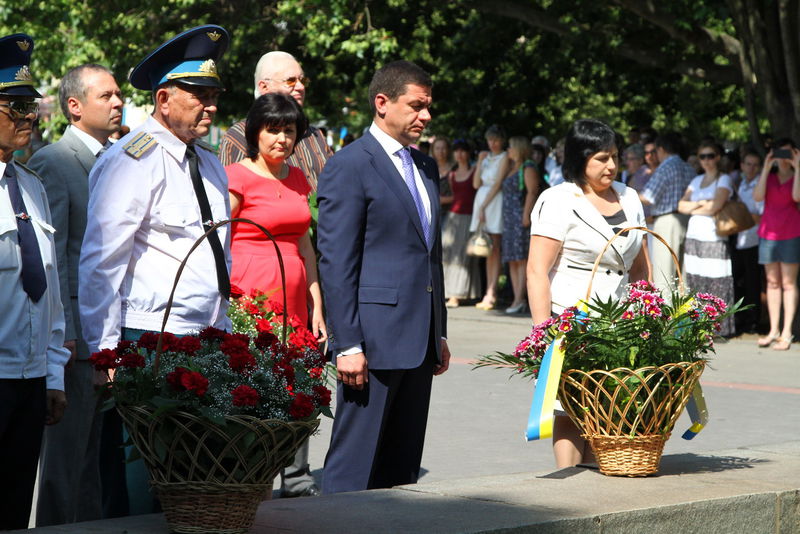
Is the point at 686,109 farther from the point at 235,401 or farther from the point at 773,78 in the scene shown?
the point at 235,401

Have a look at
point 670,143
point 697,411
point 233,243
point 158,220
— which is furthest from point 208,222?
point 670,143

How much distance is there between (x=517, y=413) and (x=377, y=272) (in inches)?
164

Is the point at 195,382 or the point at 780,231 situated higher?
the point at 780,231

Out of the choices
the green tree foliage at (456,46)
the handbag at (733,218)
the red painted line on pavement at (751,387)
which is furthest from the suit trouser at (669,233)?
the red painted line on pavement at (751,387)

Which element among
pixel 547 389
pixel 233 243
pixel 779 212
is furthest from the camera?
pixel 779 212

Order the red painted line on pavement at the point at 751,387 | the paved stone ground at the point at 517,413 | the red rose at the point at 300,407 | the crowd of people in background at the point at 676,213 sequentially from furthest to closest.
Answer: the crowd of people in background at the point at 676,213 < the red painted line on pavement at the point at 751,387 < the paved stone ground at the point at 517,413 < the red rose at the point at 300,407

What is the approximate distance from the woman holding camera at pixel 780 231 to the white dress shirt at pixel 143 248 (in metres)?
9.23

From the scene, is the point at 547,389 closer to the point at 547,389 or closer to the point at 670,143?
the point at 547,389

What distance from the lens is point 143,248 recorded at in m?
4.57

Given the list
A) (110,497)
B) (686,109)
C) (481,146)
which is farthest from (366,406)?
(686,109)

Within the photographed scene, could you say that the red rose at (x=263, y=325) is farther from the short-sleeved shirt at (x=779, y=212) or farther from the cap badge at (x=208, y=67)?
the short-sleeved shirt at (x=779, y=212)

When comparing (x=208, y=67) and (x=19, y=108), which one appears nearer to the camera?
(x=19, y=108)

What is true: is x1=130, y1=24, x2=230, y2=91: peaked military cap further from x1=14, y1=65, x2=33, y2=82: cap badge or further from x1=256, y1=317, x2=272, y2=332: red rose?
x1=256, y1=317, x2=272, y2=332: red rose

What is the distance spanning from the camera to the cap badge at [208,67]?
15.1ft
